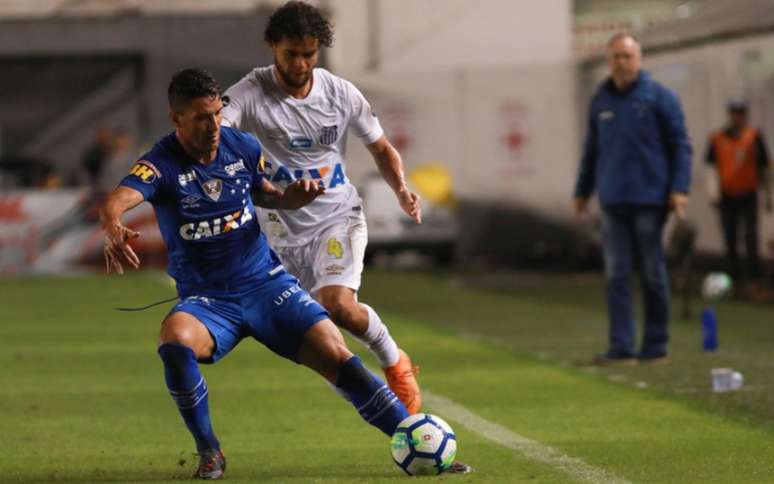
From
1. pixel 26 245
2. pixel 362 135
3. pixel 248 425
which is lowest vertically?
pixel 26 245

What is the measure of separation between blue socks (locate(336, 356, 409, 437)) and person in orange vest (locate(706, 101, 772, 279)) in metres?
12.5

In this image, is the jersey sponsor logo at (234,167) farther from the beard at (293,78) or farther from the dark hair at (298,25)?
the beard at (293,78)

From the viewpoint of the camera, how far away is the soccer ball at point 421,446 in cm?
745

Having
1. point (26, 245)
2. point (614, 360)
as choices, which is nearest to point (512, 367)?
point (614, 360)

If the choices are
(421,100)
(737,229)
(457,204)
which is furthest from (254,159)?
(421,100)

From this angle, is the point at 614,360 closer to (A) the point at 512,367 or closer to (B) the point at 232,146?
(A) the point at 512,367

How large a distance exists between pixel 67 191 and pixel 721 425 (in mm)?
19290

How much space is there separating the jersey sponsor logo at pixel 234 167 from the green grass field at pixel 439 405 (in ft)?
4.24

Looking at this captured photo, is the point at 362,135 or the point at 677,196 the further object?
the point at 677,196

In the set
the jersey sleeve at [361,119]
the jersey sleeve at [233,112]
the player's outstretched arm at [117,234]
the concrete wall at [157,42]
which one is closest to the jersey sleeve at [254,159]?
the player's outstretched arm at [117,234]

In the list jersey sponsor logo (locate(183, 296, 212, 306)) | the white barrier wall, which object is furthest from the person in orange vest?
jersey sponsor logo (locate(183, 296, 212, 306))

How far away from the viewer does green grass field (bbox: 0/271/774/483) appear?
791 cm

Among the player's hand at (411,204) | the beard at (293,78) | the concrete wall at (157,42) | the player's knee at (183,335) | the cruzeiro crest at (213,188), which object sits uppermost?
the beard at (293,78)

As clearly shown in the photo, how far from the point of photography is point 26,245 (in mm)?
26766
